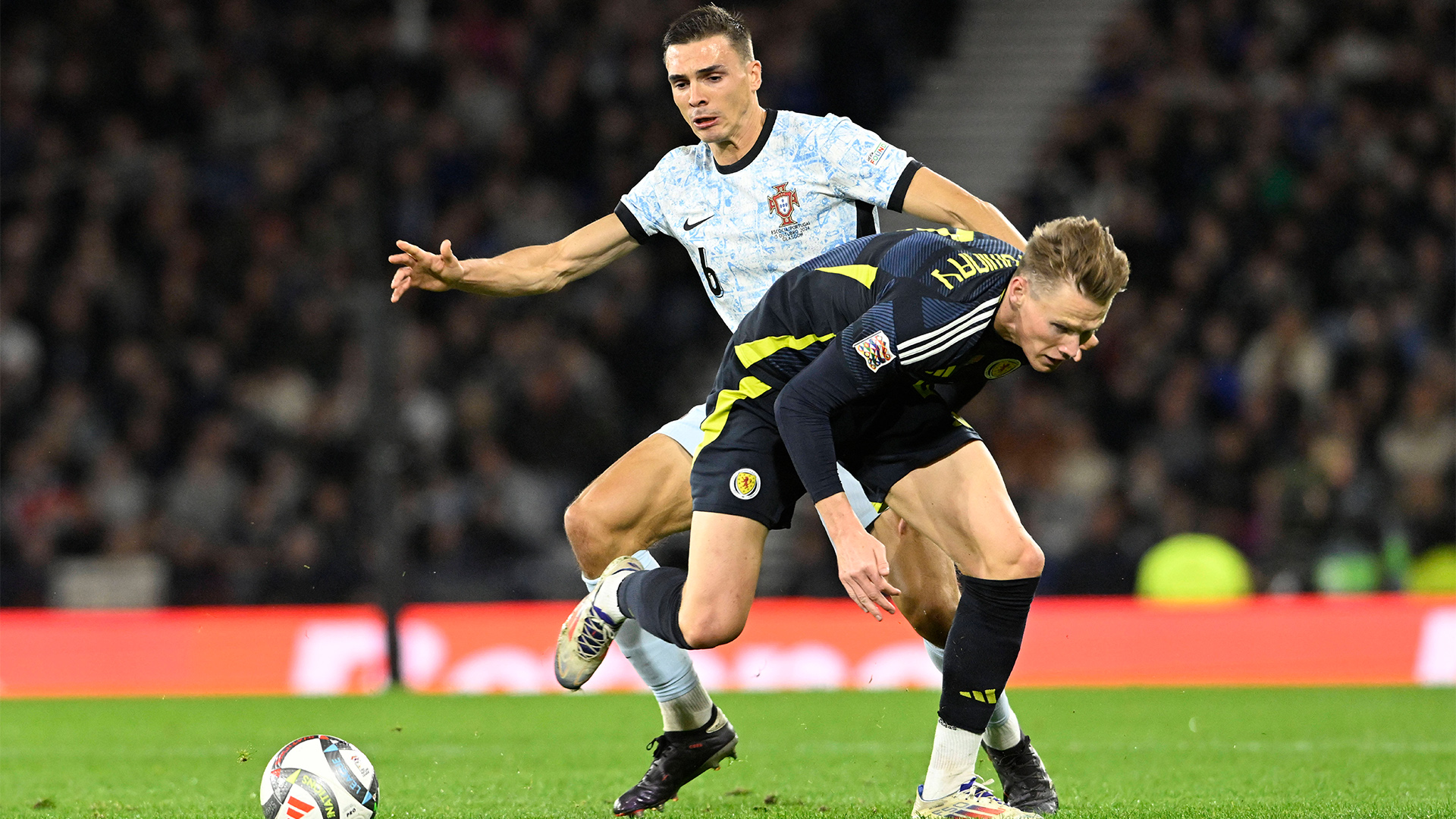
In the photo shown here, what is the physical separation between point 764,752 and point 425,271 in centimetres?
262

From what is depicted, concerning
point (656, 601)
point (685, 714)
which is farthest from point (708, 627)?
point (685, 714)

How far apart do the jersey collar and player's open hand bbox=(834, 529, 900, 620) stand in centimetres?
147

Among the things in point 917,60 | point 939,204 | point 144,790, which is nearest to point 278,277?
point 917,60

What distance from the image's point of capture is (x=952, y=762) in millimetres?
4512

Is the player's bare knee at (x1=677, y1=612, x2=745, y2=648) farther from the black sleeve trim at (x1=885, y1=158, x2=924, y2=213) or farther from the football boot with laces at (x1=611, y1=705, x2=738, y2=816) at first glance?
the black sleeve trim at (x1=885, y1=158, x2=924, y2=213)

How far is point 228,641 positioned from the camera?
10227 mm

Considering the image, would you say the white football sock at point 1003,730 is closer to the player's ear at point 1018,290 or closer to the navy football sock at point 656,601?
the navy football sock at point 656,601

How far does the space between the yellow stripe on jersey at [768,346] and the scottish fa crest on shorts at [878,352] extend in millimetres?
381

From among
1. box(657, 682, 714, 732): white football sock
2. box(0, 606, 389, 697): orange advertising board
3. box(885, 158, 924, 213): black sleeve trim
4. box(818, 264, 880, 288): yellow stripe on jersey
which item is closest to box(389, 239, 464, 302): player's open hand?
box(818, 264, 880, 288): yellow stripe on jersey

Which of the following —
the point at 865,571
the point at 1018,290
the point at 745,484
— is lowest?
the point at 865,571

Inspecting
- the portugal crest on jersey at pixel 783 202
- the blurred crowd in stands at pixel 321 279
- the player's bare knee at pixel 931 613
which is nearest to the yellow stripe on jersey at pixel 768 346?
the portugal crest on jersey at pixel 783 202

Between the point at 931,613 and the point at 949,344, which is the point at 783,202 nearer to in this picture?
the point at 949,344

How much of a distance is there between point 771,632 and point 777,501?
5435 millimetres

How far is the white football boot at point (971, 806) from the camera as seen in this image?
4453 millimetres
